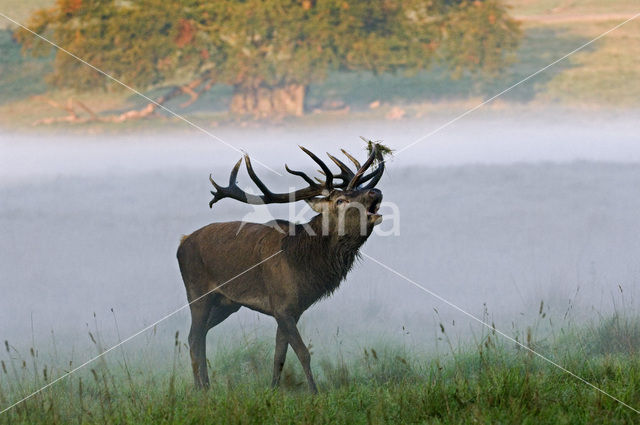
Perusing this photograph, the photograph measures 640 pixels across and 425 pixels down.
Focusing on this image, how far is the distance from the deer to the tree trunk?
14536mm

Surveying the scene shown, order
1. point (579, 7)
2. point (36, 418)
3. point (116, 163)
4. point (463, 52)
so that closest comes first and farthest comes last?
point (36, 418)
point (116, 163)
point (463, 52)
point (579, 7)

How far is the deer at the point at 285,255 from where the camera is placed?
10828 millimetres

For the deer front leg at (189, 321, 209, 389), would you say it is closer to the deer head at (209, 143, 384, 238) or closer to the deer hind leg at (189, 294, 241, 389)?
the deer hind leg at (189, 294, 241, 389)

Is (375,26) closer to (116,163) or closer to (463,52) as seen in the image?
(463,52)

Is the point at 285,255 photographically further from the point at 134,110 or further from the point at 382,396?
the point at 134,110

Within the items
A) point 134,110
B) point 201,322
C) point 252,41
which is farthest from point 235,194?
point 134,110

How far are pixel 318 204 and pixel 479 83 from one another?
1770cm

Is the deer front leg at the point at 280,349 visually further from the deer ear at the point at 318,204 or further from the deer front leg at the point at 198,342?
the deer ear at the point at 318,204

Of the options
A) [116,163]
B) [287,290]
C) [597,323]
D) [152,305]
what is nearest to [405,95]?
[116,163]

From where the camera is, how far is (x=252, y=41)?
25.8 meters

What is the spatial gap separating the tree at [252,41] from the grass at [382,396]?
48.9 ft

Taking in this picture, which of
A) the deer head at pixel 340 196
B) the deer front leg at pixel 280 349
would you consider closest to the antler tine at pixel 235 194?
the deer head at pixel 340 196

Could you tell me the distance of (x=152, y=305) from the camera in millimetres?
16516

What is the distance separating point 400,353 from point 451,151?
13.9 m
